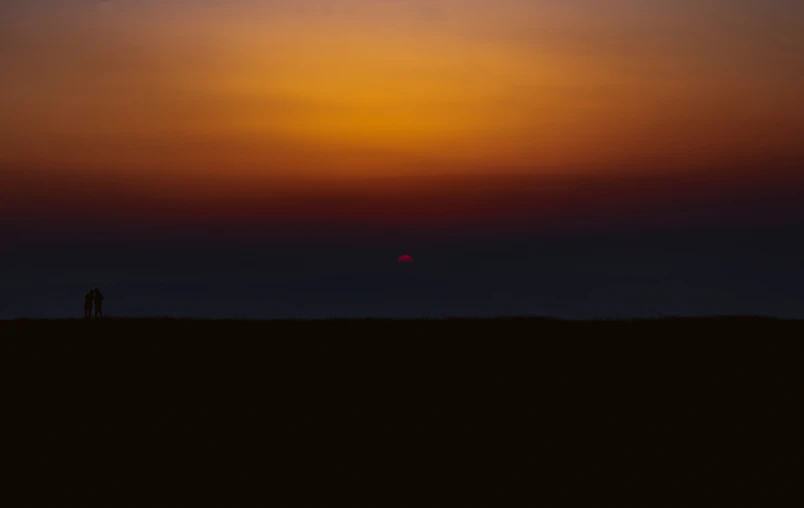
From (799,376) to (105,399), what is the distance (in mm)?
15961

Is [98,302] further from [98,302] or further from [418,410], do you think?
[418,410]

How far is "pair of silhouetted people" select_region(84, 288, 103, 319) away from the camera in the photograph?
33.8 meters

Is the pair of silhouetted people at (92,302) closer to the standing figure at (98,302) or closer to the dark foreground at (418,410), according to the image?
the standing figure at (98,302)

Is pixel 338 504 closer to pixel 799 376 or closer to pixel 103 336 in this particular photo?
pixel 799 376

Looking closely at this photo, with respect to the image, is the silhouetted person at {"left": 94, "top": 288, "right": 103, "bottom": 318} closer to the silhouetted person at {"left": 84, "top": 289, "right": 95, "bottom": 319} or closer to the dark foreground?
the silhouetted person at {"left": 84, "top": 289, "right": 95, "bottom": 319}

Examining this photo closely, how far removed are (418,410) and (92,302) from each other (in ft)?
65.3

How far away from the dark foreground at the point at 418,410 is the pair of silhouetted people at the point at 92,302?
5.96m

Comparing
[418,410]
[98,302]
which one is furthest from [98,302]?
[418,410]

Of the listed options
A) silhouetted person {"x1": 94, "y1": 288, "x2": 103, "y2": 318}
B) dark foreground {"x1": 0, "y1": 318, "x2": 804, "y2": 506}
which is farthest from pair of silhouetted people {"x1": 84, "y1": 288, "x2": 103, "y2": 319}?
dark foreground {"x1": 0, "y1": 318, "x2": 804, "y2": 506}

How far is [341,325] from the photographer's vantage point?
2966 centimetres

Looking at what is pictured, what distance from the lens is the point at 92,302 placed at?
111ft

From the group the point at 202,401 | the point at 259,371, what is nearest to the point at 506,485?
the point at 202,401

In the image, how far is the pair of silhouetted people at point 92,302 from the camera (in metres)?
33.8

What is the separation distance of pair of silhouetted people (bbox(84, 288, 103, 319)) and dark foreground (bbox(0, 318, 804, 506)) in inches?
234
